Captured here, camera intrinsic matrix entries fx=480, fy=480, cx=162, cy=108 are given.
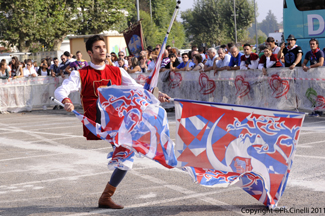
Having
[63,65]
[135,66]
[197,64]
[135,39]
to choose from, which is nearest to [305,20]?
[197,64]

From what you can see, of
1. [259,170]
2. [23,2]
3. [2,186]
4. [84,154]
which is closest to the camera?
[259,170]

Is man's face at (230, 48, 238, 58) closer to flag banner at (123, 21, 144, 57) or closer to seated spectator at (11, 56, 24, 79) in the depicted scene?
flag banner at (123, 21, 144, 57)

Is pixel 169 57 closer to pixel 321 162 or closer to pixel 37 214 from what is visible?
pixel 321 162

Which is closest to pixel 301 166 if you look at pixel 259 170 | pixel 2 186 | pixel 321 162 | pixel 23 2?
pixel 321 162

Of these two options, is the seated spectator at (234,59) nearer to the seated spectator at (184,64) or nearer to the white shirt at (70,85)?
the seated spectator at (184,64)

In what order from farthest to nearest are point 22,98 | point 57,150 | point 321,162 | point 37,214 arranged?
point 22,98
point 57,150
point 321,162
point 37,214

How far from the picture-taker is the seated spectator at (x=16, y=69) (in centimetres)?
1902

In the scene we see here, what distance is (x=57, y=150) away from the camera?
932cm

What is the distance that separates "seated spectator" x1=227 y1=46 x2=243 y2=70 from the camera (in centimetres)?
1398

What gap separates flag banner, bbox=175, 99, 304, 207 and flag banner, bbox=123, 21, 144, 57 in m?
13.8

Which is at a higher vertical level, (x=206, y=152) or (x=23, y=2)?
(x=23, y=2)

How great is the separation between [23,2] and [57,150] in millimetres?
27575

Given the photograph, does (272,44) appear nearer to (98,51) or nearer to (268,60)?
(268,60)

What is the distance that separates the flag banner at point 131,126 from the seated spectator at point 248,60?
8.68 metres
